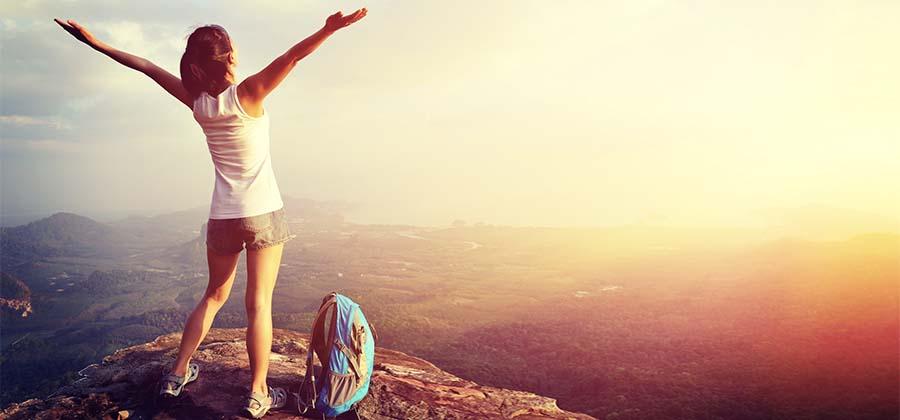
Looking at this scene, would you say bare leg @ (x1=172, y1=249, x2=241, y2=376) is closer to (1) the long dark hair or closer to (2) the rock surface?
(2) the rock surface

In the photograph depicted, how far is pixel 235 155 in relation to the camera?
3836mm

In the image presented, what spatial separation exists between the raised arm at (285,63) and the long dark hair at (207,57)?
226 millimetres

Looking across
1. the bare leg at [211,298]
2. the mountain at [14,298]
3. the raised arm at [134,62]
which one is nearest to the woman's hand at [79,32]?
the raised arm at [134,62]

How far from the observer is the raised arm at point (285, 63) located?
347cm

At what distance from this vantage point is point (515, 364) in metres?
83.8

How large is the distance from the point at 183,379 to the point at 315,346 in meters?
1.29

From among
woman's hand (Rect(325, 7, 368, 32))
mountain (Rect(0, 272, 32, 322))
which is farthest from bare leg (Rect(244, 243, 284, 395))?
mountain (Rect(0, 272, 32, 322))

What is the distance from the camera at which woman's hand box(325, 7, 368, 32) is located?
3539 millimetres

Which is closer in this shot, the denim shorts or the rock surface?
the denim shorts

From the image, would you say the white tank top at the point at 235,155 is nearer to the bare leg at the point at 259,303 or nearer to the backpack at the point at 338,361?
the bare leg at the point at 259,303

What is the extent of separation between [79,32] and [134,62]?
0.45 metres

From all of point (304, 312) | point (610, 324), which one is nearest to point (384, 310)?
point (304, 312)

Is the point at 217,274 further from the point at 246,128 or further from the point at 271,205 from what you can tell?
the point at 246,128

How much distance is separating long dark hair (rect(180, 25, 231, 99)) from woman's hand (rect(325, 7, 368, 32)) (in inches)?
32.7
